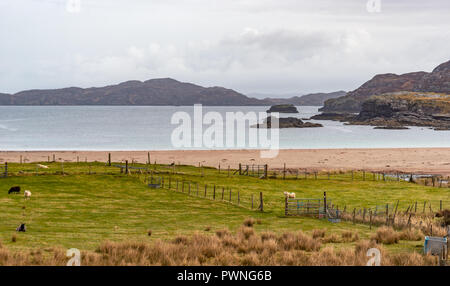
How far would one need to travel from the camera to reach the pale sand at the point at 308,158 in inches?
3332

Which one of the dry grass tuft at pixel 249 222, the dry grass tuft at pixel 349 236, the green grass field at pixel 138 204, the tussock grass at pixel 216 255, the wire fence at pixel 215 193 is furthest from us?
the wire fence at pixel 215 193

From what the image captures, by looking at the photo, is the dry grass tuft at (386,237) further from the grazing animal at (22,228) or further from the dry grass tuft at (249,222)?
the grazing animal at (22,228)

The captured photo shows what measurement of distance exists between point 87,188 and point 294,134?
422 ft

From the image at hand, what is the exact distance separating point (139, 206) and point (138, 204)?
2.87ft

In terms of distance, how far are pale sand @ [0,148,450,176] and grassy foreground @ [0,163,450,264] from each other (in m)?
26.2

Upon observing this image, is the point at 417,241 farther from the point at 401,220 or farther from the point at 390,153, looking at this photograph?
the point at 390,153

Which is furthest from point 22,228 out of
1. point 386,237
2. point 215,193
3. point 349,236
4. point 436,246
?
point 215,193

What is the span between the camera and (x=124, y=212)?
34812 mm

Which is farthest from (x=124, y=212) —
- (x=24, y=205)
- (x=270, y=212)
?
(x=270, y=212)

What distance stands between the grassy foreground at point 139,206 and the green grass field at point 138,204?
0.05m

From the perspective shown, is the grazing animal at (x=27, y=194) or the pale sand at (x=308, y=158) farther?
the pale sand at (x=308, y=158)

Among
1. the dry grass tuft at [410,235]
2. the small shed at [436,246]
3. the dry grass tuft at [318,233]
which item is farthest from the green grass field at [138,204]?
the small shed at [436,246]
